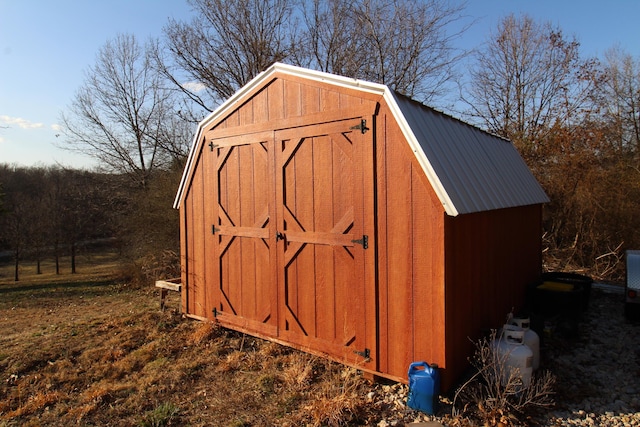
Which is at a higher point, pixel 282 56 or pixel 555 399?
pixel 282 56

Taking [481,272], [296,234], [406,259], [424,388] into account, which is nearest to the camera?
[424,388]

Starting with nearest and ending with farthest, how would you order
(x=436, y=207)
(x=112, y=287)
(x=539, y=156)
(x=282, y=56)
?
(x=436, y=207)
(x=539, y=156)
(x=112, y=287)
(x=282, y=56)

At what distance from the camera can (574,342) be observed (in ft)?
18.1

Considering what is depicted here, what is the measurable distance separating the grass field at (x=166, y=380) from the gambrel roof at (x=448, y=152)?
220 cm

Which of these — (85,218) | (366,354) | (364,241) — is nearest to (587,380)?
(366,354)

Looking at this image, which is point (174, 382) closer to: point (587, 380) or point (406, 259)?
point (406, 259)

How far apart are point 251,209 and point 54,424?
10.2 ft

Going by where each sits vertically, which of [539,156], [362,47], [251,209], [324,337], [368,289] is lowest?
[324,337]

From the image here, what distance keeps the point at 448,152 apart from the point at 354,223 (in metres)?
1.25

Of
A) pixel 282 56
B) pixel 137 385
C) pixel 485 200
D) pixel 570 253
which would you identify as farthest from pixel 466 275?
pixel 282 56

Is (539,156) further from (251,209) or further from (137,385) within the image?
(137,385)

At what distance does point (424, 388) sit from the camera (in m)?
3.64

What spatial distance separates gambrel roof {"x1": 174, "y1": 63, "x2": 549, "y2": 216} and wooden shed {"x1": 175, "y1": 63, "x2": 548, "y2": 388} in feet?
0.07

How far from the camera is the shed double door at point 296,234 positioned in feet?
14.5
